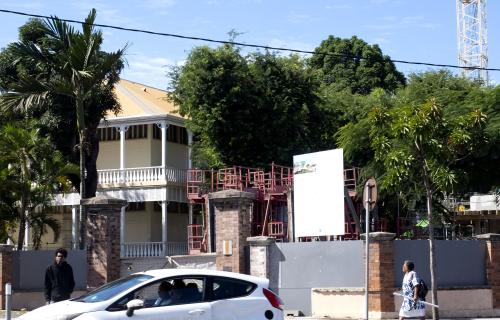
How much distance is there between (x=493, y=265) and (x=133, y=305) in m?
12.1

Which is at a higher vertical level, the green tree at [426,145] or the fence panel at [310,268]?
the green tree at [426,145]

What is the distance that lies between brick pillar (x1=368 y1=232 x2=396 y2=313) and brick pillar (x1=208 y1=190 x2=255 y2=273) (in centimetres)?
340

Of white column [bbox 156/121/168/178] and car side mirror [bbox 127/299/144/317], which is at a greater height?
white column [bbox 156/121/168/178]

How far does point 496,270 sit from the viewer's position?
20.8 metres

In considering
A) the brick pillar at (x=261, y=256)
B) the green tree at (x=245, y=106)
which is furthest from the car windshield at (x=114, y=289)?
the green tree at (x=245, y=106)

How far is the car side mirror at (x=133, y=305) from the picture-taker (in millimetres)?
11328

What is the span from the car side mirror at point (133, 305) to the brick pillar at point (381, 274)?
8961 millimetres

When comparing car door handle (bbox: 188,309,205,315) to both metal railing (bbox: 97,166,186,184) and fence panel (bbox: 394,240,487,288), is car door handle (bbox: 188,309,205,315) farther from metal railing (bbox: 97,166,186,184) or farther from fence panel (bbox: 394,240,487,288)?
metal railing (bbox: 97,166,186,184)

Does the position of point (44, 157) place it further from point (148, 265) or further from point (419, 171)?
point (419, 171)

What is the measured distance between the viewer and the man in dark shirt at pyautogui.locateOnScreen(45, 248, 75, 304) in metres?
15.6

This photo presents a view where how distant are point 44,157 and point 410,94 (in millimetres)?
12694

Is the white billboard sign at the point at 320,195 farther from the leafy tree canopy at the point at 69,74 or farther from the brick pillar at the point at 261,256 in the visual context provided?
the leafy tree canopy at the point at 69,74

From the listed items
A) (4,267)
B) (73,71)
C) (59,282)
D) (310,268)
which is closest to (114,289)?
(59,282)

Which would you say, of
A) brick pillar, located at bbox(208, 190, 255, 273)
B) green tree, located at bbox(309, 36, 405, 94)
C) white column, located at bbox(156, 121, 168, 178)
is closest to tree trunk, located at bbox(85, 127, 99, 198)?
white column, located at bbox(156, 121, 168, 178)
